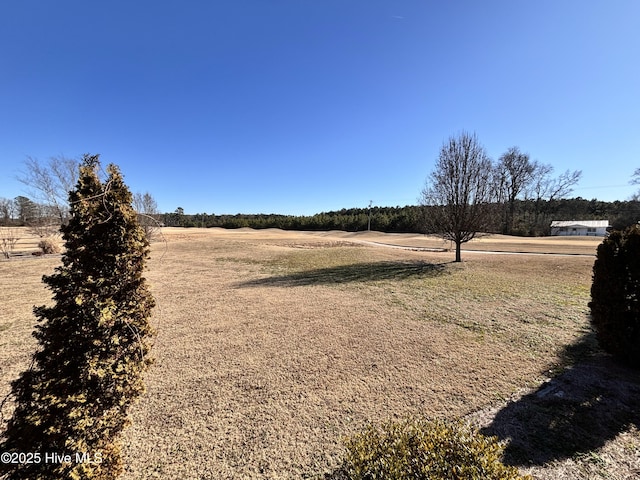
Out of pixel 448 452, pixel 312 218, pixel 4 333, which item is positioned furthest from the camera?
pixel 312 218

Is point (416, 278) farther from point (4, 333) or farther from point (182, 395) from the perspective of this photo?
point (4, 333)

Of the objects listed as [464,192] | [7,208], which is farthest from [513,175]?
[7,208]

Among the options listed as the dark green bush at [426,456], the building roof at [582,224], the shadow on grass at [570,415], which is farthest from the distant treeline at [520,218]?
the dark green bush at [426,456]

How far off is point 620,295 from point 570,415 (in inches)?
92.2

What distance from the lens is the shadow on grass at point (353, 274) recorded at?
10.0 metres

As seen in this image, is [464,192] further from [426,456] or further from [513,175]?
[513,175]

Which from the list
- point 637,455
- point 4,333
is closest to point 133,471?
point 637,455

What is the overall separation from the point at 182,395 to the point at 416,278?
30.2 feet

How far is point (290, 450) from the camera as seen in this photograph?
2.50 meters

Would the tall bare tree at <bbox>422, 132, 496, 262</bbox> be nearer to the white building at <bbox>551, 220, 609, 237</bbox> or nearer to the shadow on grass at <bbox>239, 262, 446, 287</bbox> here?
the shadow on grass at <bbox>239, 262, 446, 287</bbox>

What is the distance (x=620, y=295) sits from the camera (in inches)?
156

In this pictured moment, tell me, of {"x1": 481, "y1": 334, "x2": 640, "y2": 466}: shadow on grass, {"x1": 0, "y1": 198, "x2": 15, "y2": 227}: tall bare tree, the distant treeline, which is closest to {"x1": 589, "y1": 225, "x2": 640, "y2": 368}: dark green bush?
{"x1": 481, "y1": 334, "x2": 640, "y2": 466}: shadow on grass

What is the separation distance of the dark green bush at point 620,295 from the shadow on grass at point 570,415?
33cm

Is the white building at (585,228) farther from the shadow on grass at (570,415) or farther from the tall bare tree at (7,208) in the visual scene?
the tall bare tree at (7,208)
